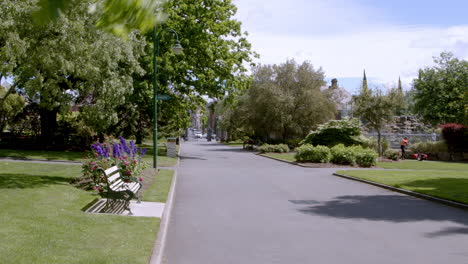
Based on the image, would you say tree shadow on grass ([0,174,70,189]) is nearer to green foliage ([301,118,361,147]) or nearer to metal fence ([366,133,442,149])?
green foliage ([301,118,361,147])

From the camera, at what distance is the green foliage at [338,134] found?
122 feet

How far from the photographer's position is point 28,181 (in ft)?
44.3

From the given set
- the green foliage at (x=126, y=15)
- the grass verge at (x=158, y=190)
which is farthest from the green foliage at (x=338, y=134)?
the green foliage at (x=126, y=15)

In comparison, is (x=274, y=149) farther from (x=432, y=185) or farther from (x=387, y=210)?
(x=387, y=210)

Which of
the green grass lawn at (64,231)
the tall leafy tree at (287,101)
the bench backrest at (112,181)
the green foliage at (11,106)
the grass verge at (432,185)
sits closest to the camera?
the green grass lawn at (64,231)

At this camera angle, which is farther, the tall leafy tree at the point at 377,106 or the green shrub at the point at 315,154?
the tall leafy tree at the point at 377,106

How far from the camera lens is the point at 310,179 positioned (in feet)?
62.3

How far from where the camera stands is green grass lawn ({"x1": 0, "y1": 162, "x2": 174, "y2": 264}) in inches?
239

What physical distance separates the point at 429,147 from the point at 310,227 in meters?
31.0

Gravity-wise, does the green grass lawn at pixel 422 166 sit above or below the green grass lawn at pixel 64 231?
below

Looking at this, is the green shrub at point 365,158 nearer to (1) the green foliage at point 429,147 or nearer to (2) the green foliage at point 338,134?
(2) the green foliage at point 338,134

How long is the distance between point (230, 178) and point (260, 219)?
9138 millimetres

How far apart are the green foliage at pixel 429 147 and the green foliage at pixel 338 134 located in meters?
4.66

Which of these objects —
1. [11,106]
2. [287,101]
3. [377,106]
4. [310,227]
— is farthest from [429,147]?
[11,106]
